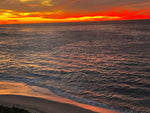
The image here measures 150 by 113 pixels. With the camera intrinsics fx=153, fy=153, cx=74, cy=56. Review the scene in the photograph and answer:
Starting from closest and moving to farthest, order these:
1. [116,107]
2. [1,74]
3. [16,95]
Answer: [116,107], [16,95], [1,74]

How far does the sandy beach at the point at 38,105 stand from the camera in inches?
399

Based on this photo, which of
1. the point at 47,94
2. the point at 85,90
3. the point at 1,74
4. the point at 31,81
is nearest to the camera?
the point at 47,94

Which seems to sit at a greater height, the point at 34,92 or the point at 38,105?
the point at 38,105

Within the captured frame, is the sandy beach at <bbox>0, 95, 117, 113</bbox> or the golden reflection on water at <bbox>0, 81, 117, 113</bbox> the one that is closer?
the sandy beach at <bbox>0, 95, 117, 113</bbox>

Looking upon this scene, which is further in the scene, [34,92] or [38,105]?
[34,92]

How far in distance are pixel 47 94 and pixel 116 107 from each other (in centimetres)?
602

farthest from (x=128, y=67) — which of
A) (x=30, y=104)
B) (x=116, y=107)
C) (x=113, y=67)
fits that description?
(x=30, y=104)

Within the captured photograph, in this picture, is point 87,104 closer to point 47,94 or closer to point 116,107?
point 116,107

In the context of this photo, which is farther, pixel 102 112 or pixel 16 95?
pixel 16 95

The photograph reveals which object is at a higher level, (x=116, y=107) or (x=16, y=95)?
(x=16, y=95)

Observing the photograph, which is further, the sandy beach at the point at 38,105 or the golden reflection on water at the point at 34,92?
the golden reflection on water at the point at 34,92

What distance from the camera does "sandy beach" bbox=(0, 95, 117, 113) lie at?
10.1 m

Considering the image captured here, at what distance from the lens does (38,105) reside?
1077cm

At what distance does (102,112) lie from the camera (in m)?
10.6
